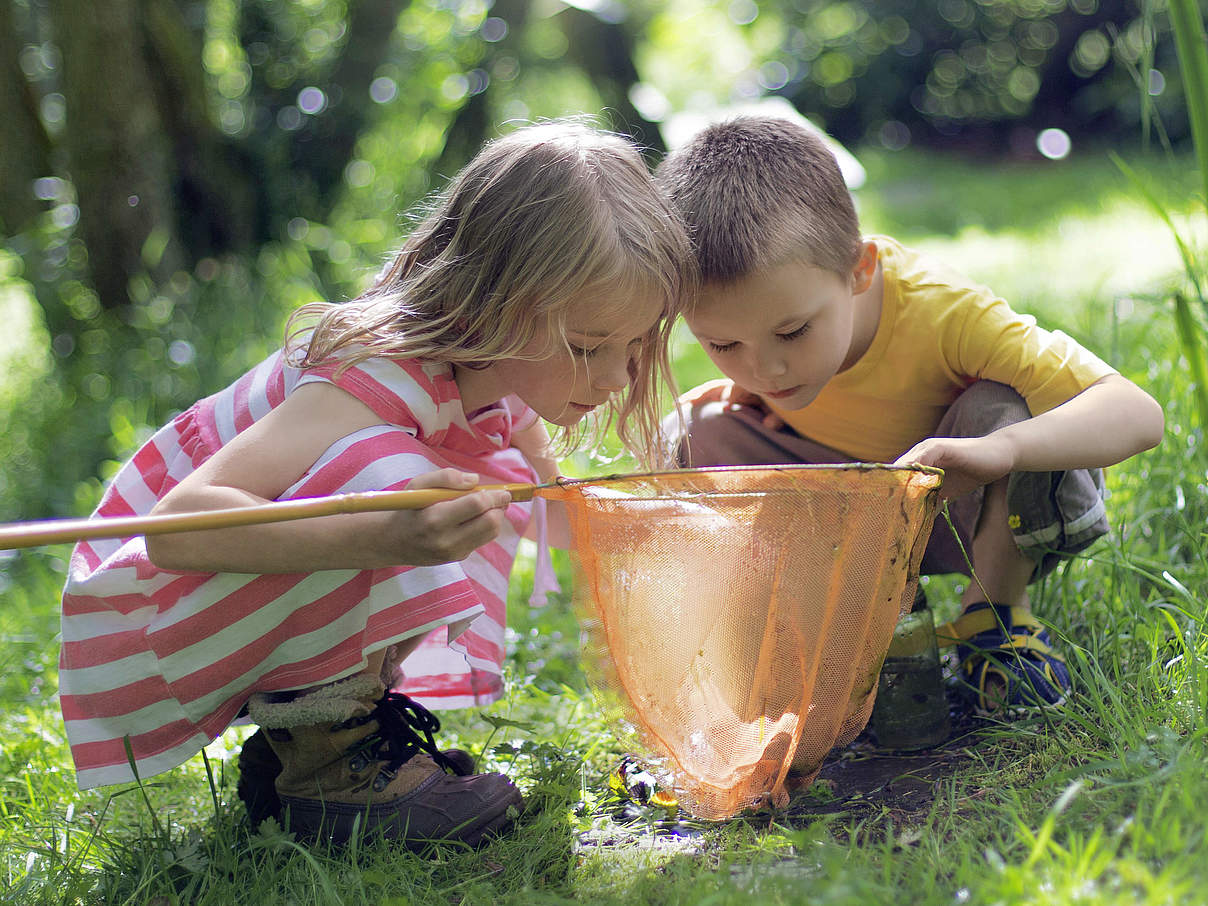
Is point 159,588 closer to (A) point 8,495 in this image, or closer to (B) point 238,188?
(A) point 8,495

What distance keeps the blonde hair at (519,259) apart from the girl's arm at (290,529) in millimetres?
205

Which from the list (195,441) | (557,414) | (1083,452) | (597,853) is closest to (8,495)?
(195,441)

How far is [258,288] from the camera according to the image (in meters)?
4.82

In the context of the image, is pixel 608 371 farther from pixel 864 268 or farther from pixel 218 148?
pixel 218 148

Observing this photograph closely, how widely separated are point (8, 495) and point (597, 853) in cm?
319

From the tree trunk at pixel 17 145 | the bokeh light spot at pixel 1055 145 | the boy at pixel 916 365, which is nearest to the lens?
the boy at pixel 916 365

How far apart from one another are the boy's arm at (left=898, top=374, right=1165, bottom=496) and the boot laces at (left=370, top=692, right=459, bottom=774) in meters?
0.91

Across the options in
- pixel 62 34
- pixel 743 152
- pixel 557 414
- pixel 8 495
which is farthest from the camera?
pixel 62 34

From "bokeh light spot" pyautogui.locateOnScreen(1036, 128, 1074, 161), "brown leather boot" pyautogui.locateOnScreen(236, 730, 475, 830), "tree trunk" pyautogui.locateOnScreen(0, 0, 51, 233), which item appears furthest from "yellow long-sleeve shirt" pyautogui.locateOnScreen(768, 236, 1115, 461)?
"bokeh light spot" pyautogui.locateOnScreen(1036, 128, 1074, 161)

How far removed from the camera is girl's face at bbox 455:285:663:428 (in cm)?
177

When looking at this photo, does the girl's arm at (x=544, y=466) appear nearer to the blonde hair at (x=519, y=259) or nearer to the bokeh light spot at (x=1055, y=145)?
the blonde hair at (x=519, y=259)

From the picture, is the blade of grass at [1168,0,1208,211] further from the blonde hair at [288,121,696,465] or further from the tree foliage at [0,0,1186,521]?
the tree foliage at [0,0,1186,521]

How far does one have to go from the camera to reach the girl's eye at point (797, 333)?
1.93 m

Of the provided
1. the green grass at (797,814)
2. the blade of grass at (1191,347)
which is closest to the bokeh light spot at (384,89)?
the green grass at (797,814)
